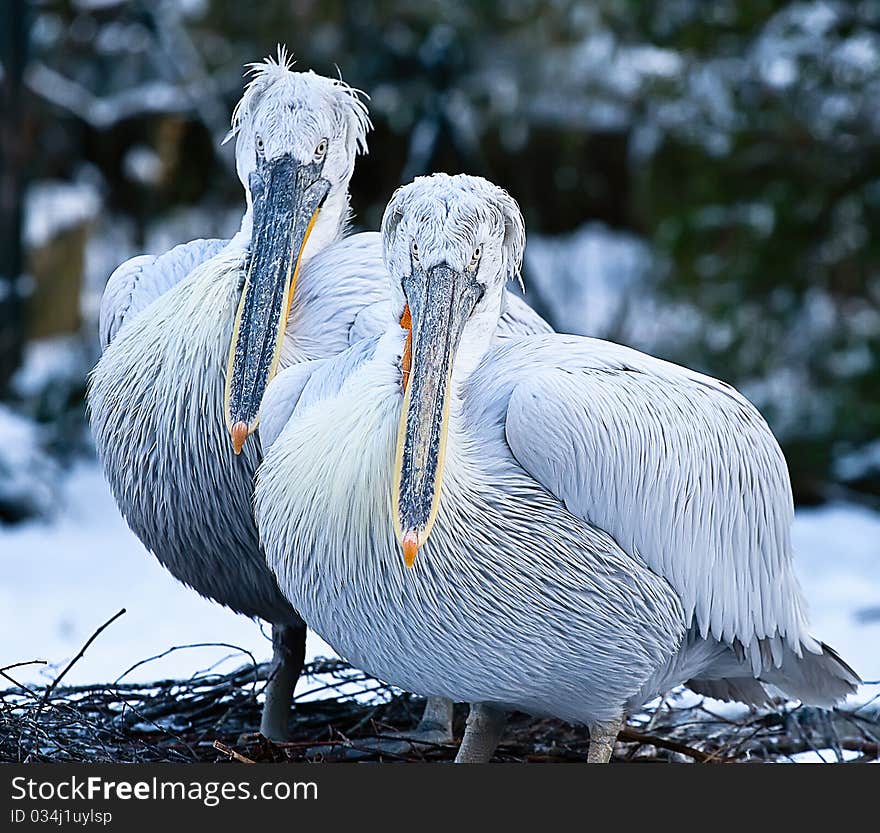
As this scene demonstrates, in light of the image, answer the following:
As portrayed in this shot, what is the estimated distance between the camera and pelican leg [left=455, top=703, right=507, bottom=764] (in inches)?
113

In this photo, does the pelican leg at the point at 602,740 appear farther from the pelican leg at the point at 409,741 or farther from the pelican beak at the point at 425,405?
the pelican beak at the point at 425,405

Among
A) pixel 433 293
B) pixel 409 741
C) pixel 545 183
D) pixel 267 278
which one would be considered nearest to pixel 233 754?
pixel 409 741

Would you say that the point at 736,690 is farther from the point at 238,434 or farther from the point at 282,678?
the point at 238,434

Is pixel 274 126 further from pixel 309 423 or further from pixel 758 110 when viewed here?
pixel 758 110

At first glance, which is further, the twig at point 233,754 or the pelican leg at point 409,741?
the pelican leg at point 409,741

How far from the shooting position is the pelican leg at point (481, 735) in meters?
2.86

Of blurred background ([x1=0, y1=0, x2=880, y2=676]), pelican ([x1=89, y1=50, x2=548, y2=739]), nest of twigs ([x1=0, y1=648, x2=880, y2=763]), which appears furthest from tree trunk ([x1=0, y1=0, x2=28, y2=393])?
pelican ([x1=89, y1=50, x2=548, y2=739])

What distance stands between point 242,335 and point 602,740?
102 cm

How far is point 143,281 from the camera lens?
329 cm

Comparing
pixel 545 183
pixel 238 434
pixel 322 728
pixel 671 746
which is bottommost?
pixel 322 728

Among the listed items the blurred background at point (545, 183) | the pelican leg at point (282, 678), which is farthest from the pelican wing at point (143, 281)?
the blurred background at point (545, 183)

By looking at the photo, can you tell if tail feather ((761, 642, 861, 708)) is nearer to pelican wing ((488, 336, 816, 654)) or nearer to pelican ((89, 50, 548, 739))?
pelican wing ((488, 336, 816, 654))

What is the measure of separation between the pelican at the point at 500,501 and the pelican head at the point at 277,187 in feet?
0.33

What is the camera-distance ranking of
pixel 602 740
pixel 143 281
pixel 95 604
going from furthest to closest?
pixel 95 604
pixel 143 281
pixel 602 740
